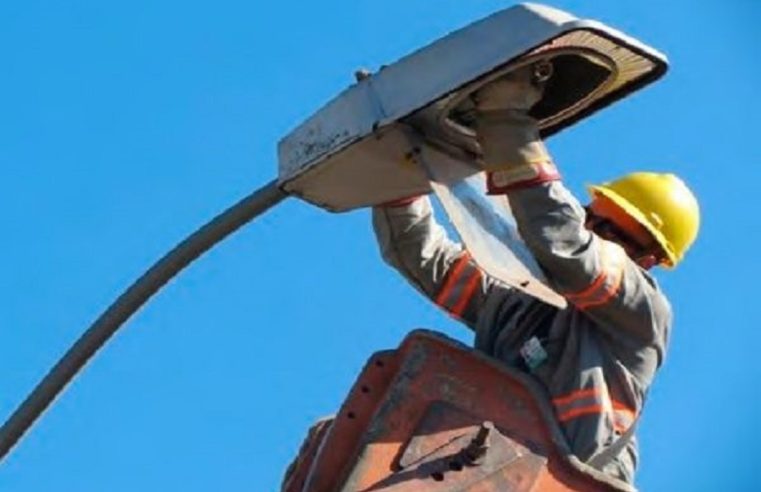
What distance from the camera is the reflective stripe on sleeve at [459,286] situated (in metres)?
7.39

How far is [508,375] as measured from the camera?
6461 millimetres

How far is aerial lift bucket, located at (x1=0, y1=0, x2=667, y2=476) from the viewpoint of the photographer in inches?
222

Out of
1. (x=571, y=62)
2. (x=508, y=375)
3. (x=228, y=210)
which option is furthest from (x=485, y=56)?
(x=508, y=375)

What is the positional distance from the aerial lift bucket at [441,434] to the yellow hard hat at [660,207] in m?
1.39

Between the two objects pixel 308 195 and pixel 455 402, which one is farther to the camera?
pixel 455 402

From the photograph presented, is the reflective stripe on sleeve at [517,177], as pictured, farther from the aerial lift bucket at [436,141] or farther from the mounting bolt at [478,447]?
the mounting bolt at [478,447]

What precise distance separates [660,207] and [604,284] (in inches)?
51.4

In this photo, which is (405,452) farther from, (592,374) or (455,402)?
(592,374)

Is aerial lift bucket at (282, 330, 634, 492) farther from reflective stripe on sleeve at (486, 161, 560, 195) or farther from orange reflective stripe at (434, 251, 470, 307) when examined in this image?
orange reflective stripe at (434, 251, 470, 307)

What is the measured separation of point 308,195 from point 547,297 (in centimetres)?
A: 85

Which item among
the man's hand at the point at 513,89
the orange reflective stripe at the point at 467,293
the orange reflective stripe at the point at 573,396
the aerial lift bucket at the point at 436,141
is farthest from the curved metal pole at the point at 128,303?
the orange reflective stripe at the point at 467,293

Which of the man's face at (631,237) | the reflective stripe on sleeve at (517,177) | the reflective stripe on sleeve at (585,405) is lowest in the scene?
the reflective stripe on sleeve at (585,405)

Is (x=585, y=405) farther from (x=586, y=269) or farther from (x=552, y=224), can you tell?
(x=552, y=224)

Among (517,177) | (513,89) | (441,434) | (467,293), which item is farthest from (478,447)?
(467,293)
